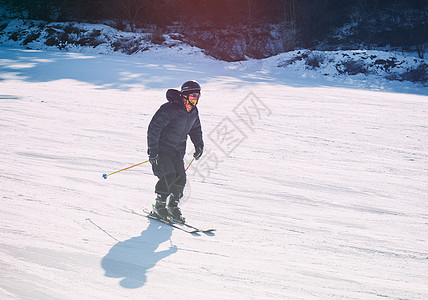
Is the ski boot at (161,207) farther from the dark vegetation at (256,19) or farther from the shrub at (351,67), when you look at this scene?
the dark vegetation at (256,19)

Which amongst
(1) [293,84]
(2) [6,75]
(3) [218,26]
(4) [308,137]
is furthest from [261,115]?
(3) [218,26]

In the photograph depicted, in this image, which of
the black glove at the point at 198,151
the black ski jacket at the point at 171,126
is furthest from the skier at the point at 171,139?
the black glove at the point at 198,151

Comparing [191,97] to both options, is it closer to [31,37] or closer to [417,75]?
[417,75]

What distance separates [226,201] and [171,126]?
1.32 m

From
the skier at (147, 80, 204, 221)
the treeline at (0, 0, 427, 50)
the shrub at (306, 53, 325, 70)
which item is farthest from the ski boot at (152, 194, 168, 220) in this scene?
the treeline at (0, 0, 427, 50)

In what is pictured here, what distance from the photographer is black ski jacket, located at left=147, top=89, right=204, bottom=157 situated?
3590 millimetres

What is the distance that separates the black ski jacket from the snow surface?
→ 831 mm

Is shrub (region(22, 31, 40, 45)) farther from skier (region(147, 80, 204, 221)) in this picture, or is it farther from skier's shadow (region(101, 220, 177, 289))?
skier's shadow (region(101, 220, 177, 289))

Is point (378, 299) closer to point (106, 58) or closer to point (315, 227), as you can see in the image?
point (315, 227)

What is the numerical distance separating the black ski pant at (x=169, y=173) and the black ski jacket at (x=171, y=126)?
0.24 ft

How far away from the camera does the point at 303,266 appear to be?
10.3 ft

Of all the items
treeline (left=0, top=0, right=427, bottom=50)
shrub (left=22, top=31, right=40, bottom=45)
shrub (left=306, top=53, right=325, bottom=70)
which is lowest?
shrub (left=306, top=53, right=325, bottom=70)

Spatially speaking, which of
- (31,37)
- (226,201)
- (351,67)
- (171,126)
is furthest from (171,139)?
(31,37)

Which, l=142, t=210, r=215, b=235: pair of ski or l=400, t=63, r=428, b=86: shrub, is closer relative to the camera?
l=142, t=210, r=215, b=235: pair of ski
